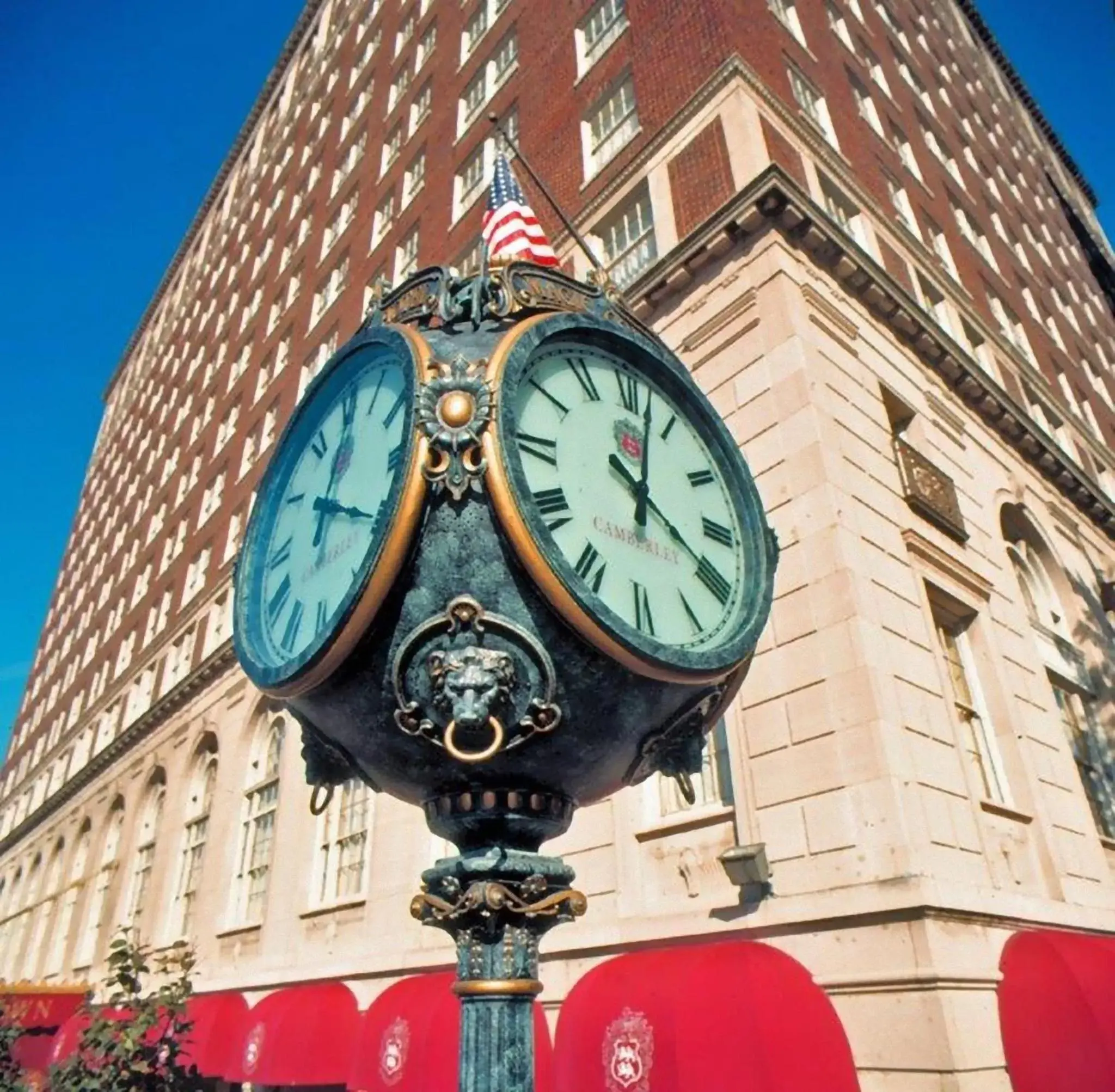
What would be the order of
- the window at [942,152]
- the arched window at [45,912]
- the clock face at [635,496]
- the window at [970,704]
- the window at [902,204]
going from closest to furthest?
the clock face at [635,496] < the window at [970,704] < the window at [902,204] < the window at [942,152] < the arched window at [45,912]

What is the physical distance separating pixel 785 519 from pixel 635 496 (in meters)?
7.09

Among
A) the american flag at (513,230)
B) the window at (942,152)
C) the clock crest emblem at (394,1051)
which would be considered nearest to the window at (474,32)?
the window at (942,152)

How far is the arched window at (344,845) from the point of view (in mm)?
15023

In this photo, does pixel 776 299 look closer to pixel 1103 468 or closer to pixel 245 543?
pixel 245 543

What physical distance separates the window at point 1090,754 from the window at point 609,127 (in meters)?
12.0

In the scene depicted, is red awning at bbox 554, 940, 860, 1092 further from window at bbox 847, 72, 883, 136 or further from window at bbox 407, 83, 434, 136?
window at bbox 407, 83, 434, 136

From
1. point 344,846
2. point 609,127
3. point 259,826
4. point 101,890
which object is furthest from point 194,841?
point 609,127

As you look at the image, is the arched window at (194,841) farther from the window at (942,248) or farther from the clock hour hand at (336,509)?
the window at (942,248)

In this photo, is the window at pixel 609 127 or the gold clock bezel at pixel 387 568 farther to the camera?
the window at pixel 609 127

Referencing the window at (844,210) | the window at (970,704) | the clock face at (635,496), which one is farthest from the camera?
the window at (844,210)

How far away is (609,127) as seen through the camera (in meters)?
16.3

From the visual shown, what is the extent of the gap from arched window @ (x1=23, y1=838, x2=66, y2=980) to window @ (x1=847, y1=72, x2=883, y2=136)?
34.6m

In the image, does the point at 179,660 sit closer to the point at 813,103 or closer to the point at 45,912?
the point at 45,912

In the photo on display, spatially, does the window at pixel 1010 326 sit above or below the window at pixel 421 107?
below
